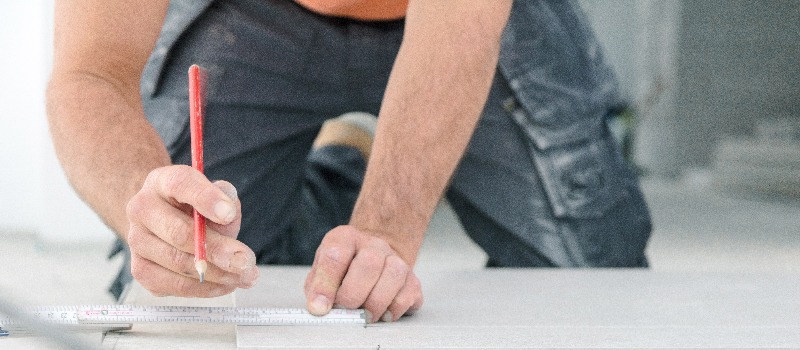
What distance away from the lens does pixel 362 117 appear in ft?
8.48

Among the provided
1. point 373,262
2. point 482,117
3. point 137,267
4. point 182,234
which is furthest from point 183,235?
point 482,117

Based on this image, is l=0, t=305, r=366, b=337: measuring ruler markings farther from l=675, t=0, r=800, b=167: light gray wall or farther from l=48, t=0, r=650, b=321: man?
l=675, t=0, r=800, b=167: light gray wall

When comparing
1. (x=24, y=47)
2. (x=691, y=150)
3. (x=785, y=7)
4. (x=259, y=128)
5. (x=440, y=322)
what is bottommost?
(x=691, y=150)

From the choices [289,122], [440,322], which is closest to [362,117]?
[289,122]

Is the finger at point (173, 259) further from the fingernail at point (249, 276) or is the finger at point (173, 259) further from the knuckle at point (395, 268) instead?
the knuckle at point (395, 268)

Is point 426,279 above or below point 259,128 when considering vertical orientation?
above

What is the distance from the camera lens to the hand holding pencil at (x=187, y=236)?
74 centimetres

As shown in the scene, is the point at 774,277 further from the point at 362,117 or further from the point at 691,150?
the point at 691,150

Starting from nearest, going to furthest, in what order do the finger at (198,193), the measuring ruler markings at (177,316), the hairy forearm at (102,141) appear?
1. the finger at (198,193)
2. the measuring ruler markings at (177,316)
3. the hairy forearm at (102,141)

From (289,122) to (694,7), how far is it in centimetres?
402

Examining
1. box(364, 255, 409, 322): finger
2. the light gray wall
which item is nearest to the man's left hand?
box(364, 255, 409, 322): finger

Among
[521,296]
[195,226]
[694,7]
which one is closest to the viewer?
[195,226]

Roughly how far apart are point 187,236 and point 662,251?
9.22 ft

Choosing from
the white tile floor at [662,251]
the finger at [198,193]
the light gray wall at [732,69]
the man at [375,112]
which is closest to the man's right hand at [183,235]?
the finger at [198,193]
